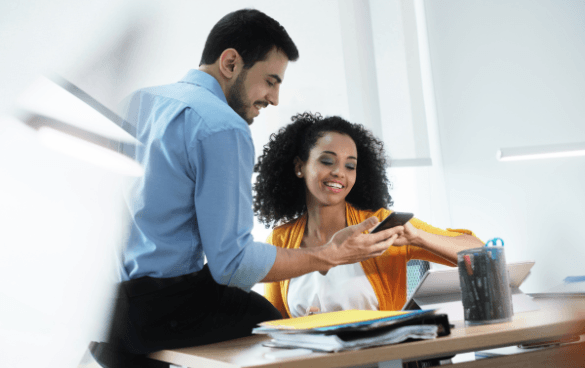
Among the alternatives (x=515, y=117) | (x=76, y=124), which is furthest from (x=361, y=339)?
(x=515, y=117)

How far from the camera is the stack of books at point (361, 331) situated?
695mm

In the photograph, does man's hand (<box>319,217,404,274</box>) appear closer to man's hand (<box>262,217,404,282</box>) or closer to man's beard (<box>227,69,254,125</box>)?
man's hand (<box>262,217,404,282</box>)

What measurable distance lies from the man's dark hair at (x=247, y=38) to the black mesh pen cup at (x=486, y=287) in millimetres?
811

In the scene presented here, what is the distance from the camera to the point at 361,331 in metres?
0.71

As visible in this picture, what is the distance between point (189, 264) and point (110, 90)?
1605 millimetres

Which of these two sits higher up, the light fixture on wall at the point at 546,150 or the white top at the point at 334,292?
the light fixture on wall at the point at 546,150

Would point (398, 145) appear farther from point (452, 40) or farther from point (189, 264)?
point (189, 264)

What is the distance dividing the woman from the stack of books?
0.72m

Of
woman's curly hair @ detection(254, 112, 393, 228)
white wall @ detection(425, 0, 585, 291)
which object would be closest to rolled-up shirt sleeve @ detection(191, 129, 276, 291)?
woman's curly hair @ detection(254, 112, 393, 228)

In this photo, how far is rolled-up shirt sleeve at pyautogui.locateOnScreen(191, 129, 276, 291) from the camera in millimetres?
933

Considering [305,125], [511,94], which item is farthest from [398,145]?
[305,125]

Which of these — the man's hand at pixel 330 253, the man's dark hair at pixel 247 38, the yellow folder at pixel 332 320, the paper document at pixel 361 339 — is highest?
the man's dark hair at pixel 247 38

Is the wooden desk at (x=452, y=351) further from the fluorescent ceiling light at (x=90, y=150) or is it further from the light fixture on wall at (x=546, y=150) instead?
the light fixture on wall at (x=546, y=150)

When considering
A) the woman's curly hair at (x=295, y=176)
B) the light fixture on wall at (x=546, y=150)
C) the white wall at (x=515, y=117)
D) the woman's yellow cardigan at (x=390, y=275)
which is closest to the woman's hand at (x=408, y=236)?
the woman's yellow cardigan at (x=390, y=275)
